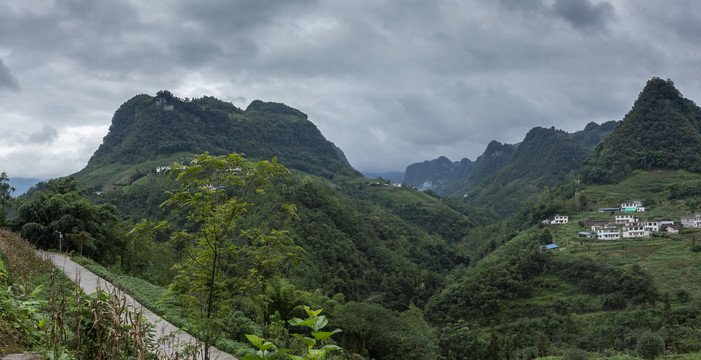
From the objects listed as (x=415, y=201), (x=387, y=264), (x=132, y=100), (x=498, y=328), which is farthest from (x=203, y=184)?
(x=132, y=100)

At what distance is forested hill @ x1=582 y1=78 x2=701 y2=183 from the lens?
229 ft

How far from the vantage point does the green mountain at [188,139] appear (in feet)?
297

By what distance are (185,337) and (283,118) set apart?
16253 centimetres

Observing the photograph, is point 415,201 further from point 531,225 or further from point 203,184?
point 203,184

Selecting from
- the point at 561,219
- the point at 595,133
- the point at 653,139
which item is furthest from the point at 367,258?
the point at 595,133

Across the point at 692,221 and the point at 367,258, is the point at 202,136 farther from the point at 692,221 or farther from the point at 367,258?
the point at 692,221

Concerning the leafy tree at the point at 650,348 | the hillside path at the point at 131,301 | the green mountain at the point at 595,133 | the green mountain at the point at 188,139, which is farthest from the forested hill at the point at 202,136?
the green mountain at the point at 595,133

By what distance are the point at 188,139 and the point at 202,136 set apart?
5536mm

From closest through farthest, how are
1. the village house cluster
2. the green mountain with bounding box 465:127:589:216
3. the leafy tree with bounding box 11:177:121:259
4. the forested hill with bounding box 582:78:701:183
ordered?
the leafy tree with bounding box 11:177:121:259
the village house cluster
the forested hill with bounding box 582:78:701:183
the green mountain with bounding box 465:127:589:216

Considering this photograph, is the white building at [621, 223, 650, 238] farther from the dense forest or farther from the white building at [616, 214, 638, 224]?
the dense forest

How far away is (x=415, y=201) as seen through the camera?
95.8 metres

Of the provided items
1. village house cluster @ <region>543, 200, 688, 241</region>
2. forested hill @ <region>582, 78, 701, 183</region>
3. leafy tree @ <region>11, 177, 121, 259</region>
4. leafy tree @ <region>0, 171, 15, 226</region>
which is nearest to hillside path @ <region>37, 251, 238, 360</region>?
leafy tree @ <region>11, 177, 121, 259</region>

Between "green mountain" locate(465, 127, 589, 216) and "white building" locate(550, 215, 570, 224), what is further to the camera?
"green mountain" locate(465, 127, 589, 216)

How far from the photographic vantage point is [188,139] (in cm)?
10256
